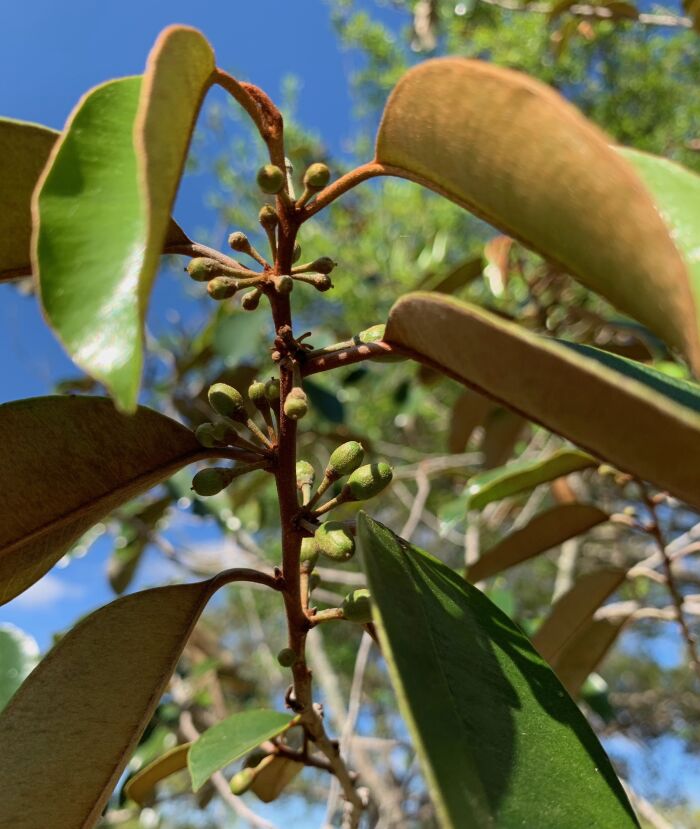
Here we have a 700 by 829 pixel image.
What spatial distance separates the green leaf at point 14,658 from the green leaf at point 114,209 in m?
0.86

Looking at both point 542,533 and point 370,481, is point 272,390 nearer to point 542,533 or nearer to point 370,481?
point 370,481

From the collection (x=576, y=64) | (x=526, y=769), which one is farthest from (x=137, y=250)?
(x=576, y=64)

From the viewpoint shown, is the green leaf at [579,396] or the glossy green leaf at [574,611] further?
the glossy green leaf at [574,611]

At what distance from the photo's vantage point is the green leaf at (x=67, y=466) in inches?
25.0

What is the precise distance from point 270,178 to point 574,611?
3.67 ft

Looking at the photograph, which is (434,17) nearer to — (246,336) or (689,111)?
(246,336)

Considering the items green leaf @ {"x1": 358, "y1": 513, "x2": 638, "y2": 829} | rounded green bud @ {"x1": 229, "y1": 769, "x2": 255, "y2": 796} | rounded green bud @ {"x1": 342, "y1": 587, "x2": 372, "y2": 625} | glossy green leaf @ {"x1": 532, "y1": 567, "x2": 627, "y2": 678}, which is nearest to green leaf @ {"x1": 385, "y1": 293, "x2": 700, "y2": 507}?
green leaf @ {"x1": 358, "y1": 513, "x2": 638, "y2": 829}

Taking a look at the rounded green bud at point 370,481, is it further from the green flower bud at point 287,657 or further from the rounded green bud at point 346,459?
the green flower bud at point 287,657

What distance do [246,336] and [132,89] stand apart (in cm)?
200

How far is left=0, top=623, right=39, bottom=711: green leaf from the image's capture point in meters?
1.09

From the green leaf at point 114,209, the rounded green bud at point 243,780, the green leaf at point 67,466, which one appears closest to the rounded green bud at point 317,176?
the green leaf at point 114,209

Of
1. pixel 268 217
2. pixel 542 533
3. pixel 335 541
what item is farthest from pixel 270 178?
pixel 542 533

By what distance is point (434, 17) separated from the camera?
4797mm

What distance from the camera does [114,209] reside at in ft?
1.48
